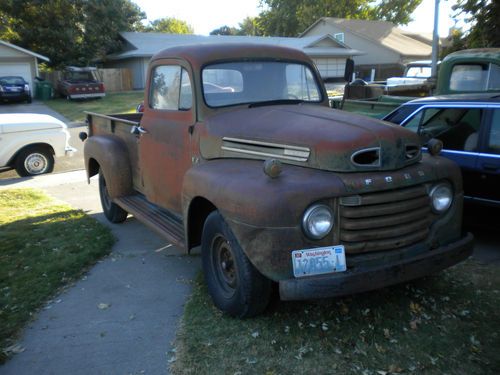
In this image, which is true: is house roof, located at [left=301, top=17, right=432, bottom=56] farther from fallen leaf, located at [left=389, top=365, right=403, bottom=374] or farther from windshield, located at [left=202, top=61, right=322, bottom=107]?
fallen leaf, located at [left=389, top=365, right=403, bottom=374]

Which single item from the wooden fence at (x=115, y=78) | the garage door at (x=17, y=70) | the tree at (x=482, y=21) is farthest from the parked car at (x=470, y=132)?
the wooden fence at (x=115, y=78)

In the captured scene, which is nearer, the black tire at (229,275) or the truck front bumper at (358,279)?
the truck front bumper at (358,279)

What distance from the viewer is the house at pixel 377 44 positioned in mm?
40438

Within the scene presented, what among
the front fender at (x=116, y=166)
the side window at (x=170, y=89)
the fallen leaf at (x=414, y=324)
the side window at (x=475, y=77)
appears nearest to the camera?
the fallen leaf at (x=414, y=324)

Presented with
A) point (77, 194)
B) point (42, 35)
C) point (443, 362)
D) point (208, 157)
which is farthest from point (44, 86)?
point (443, 362)

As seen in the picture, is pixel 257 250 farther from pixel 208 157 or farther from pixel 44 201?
pixel 44 201

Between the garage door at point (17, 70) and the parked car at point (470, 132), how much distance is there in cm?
2921

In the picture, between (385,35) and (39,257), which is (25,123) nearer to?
(39,257)

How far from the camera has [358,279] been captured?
3162 millimetres

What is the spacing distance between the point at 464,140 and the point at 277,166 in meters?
3.12

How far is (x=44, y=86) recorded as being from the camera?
28.8 metres

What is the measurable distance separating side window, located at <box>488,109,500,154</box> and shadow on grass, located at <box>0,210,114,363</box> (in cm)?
432

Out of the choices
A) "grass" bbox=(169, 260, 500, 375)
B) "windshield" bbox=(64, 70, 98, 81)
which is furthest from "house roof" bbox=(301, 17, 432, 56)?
"grass" bbox=(169, 260, 500, 375)

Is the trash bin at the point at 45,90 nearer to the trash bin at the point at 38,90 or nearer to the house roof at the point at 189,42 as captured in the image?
the trash bin at the point at 38,90
